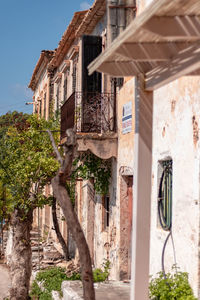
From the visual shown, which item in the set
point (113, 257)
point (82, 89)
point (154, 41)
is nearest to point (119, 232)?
point (113, 257)

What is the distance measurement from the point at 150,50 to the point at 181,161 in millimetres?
3305

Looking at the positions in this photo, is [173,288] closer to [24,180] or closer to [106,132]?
[106,132]

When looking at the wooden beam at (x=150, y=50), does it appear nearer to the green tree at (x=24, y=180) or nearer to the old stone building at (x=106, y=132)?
the old stone building at (x=106, y=132)

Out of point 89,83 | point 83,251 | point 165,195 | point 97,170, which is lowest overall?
point 83,251

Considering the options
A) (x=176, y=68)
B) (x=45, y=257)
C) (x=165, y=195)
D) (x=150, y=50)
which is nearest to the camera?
(x=176, y=68)

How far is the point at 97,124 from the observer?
1220 cm

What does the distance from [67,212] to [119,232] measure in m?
5.28

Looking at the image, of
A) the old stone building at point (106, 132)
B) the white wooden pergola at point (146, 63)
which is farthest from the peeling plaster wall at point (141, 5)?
the white wooden pergola at point (146, 63)

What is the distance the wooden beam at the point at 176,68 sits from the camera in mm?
3732

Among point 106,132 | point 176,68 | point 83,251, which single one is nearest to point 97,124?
point 106,132

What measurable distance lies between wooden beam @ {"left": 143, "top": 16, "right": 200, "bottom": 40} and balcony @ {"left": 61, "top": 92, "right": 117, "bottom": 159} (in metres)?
8.12

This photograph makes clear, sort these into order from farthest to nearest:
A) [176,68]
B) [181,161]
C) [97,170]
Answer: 1. [97,170]
2. [181,161]
3. [176,68]

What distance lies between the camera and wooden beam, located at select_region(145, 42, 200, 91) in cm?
373

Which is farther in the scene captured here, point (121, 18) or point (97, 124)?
point (97, 124)
